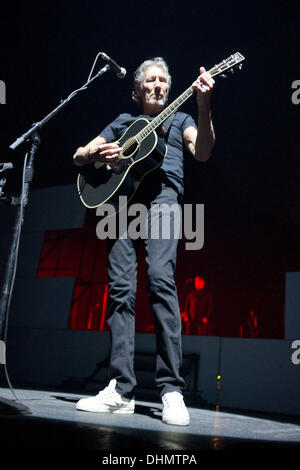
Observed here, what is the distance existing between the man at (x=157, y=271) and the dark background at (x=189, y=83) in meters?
0.66

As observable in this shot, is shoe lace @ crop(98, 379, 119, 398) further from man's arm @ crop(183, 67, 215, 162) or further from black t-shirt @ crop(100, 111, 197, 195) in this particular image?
man's arm @ crop(183, 67, 215, 162)

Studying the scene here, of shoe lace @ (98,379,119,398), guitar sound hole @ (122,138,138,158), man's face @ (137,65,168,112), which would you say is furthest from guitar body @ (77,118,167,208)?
shoe lace @ (98,379,119,398)

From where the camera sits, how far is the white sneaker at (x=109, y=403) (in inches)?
57.9

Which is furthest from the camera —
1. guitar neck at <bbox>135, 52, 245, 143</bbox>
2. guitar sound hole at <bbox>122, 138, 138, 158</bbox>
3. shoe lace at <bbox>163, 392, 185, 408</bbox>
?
guitar sound hole at <bbox>122, 138, 138, 158</bbox>

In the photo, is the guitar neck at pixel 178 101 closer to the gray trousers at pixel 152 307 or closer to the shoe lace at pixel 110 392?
the gray trousers at pixel 152 307

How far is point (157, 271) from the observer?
1536 mm

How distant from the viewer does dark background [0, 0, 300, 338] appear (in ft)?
9.35

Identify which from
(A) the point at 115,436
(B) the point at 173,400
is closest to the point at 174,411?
(B) the point at 173,400

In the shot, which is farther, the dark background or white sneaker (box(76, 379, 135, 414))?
the dark background

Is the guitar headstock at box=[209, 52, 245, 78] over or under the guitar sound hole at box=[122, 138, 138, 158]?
over

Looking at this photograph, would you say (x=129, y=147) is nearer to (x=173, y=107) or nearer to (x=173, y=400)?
(x=173, y=107)

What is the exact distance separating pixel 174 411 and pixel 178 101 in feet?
4.03

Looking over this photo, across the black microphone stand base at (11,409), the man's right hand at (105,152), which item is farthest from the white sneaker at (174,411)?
the man's right hand at (105,152)

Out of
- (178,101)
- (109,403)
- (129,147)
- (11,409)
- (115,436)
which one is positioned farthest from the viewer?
(129,147)
